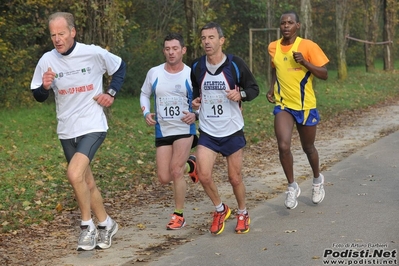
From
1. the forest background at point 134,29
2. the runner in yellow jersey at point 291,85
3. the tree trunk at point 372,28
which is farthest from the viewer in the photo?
the tree trunk at point 372,28

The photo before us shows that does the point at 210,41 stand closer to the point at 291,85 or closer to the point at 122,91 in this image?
the point at 291,85

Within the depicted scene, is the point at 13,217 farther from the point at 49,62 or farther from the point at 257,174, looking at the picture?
the point at 257,174

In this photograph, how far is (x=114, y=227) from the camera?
8.40 metres

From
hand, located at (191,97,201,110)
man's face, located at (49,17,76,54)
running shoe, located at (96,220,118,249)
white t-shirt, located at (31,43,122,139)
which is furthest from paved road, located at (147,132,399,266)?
man's face, located at (49,17,76,54)

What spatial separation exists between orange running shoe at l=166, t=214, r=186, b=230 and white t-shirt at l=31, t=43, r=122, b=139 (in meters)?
1.39

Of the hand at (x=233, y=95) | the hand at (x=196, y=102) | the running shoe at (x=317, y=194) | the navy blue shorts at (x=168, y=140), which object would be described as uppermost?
the hand at (x=233, y=95)

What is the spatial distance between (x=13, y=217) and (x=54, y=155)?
476 centimetres

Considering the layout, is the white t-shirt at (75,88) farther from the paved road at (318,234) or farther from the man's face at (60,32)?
the paved road at (318,234)

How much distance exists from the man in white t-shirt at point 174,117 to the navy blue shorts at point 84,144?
96cm

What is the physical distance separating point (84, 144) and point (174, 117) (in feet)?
4.41

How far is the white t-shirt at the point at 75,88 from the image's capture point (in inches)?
313

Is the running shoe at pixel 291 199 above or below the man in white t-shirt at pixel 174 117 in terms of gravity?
below

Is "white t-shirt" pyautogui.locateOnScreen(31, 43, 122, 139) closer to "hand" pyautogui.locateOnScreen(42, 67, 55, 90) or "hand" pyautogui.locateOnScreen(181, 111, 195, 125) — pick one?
"hand" pyautogui.locateOnScreen(42, 67, 55, 90)

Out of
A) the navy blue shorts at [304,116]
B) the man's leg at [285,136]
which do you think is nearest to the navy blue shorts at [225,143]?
the man's leg at [285,136]
